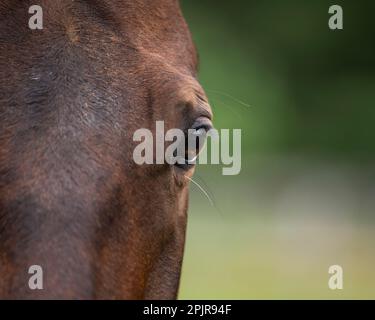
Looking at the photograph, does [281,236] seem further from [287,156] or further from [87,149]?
[87,149]

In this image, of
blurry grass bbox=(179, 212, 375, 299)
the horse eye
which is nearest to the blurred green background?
blurry grass bbox=(179, 212, 375, 299)

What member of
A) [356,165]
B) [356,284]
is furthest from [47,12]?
[356,165]

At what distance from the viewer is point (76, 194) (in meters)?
3.11

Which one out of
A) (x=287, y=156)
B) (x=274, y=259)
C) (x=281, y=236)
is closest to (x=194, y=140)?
(x=274, y=259)

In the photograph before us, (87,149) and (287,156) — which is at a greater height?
(287,156)

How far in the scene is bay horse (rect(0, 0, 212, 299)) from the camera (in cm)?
306

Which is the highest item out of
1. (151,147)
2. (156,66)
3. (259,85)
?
(259,85)

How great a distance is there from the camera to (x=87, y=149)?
320 cm

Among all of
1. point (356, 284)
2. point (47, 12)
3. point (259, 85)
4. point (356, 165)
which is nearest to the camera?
point (47, 12)

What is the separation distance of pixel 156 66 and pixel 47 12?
456 millimetres

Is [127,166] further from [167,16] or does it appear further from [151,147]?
[167,16]

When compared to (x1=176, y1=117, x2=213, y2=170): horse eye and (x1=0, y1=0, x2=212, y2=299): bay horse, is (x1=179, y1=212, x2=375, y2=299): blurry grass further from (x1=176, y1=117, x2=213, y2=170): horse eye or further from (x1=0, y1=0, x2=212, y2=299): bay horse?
(x1=0, y1=0, x2=212, y2=299): bay horse

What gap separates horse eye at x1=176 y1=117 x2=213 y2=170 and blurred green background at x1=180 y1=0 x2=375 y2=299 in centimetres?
617

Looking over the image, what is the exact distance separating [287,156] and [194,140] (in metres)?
14.4
